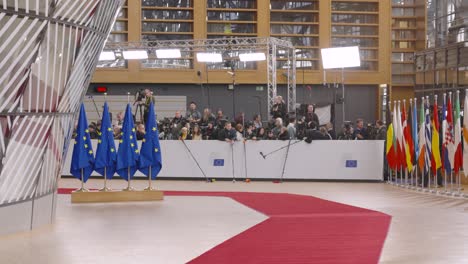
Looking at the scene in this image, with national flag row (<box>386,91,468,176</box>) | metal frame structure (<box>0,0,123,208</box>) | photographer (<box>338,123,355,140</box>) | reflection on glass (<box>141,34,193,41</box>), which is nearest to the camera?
metal frame structure (<box>0,0,123,208</box>)

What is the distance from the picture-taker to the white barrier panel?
25.2 m

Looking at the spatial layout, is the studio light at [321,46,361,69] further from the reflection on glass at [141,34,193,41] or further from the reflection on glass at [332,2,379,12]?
the reflection on glass at [141,34,193,41]

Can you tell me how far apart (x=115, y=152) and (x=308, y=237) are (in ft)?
26.7

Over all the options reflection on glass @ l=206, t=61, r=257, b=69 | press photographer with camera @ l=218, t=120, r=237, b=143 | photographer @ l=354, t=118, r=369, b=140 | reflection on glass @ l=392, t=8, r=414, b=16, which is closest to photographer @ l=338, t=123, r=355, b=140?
photographer @ l=354, t=118, r=369, b=140

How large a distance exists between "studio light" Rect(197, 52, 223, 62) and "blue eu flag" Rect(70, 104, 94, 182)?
1342cm

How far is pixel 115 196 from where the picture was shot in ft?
63.5

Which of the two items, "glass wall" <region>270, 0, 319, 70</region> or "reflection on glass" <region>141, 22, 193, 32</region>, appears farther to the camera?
"glass wall" <region>270, 0, 319, 70</region>

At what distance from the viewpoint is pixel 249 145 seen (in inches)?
1008

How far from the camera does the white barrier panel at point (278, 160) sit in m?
25.2

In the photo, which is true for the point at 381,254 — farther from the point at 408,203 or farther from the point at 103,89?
the point at 103,89

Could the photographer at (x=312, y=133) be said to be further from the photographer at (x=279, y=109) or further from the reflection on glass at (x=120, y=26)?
the reflection on glass at (x=120, y=26)

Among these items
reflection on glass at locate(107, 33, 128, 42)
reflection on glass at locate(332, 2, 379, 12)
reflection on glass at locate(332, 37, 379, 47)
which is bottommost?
reflection on glass at locate(332, 37, 379, 47)

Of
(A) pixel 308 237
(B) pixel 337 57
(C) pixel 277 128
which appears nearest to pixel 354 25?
(B) pixel 337 57

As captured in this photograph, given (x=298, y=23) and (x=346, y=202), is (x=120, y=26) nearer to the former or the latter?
(x=298, y=23)
